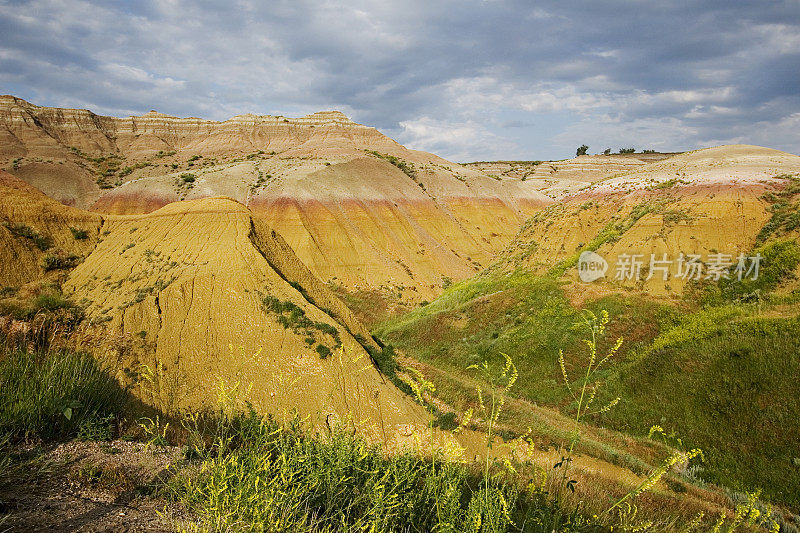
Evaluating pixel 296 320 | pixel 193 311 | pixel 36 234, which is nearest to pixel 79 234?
pixel 36 234

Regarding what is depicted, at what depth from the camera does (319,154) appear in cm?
6012

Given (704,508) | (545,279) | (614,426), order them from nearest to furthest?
1. (704,508)
2. (614,426)
3. (545,279)

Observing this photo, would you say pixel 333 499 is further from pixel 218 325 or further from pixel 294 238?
pixel 294 238

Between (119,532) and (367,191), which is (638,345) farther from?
(367,191)

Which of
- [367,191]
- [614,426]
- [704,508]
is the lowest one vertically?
[614,426]

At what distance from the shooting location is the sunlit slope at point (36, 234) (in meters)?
13.3

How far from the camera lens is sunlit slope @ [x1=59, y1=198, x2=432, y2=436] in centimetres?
1083

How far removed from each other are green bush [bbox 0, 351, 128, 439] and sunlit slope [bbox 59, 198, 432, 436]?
3.79 meters

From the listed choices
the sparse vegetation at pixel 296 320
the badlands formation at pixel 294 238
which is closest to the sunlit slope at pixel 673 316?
the badlands formation at pixel 294 238

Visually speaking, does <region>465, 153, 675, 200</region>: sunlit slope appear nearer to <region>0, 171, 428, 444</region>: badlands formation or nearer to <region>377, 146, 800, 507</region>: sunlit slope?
<region>377, 146, 800, 507</region>: sunlit slope

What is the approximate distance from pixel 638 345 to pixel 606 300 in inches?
127

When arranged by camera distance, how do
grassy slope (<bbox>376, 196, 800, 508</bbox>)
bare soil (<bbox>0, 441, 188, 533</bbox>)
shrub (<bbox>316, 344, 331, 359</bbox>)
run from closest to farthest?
1. bare soil (<bbox>0, 441, 188, 533</bbox>)
2. grassy slope (<bbox>376, 196, 800, 508</bbox>)
3. shrub (<bbox>316, 344, 331, 359</bbox>)

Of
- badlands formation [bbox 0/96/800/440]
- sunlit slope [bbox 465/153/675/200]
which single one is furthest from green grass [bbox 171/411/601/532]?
sunlit slope [bbox 465/153/675/200]

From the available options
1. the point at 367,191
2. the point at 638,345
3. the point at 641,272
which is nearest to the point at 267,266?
the point at 638,345
